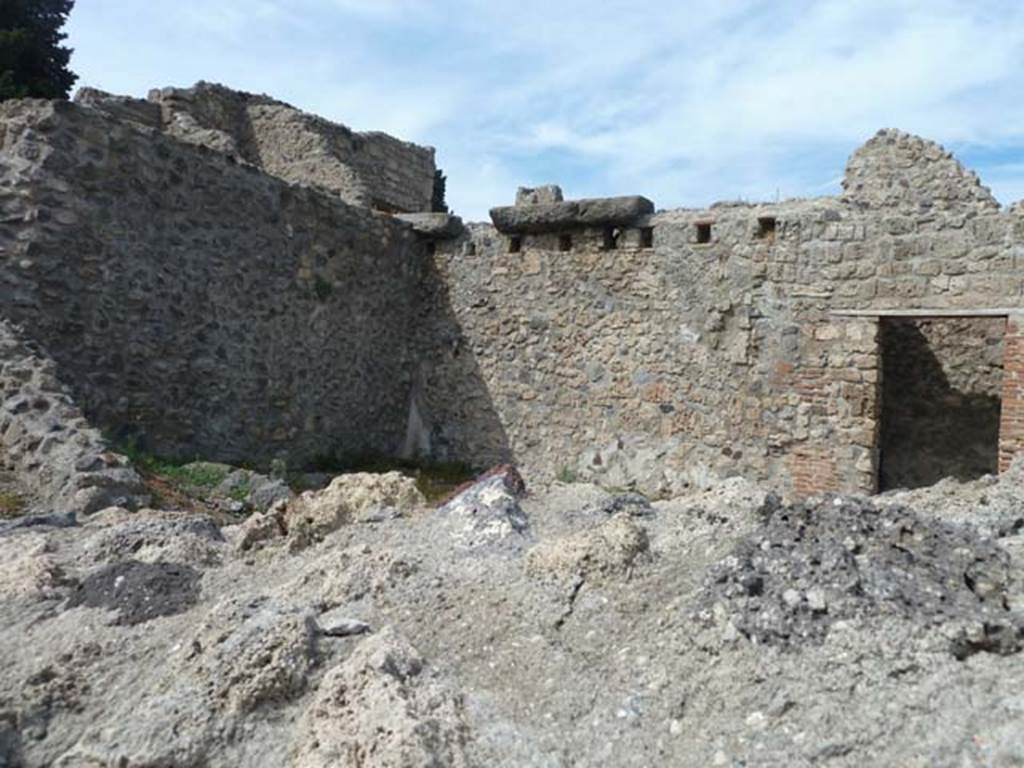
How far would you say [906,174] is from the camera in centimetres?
909

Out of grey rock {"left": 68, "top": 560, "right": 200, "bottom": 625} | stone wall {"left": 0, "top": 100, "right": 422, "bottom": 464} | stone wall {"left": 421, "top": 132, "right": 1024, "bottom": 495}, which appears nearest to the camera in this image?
grey rock {"left": 68, "top": 560, "right": 200, "bottom": 625}

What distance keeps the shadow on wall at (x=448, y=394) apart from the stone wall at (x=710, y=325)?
3 centimetres

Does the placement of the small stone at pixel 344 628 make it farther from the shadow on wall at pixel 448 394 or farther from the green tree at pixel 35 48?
the green tree at pixel 35 48

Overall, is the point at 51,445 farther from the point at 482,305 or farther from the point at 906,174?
the point at 906,174

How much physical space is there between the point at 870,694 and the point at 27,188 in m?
7.06

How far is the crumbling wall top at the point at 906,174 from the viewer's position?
881 centimetres

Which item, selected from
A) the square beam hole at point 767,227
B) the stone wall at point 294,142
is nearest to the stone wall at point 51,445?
the stone wall at point 294,142

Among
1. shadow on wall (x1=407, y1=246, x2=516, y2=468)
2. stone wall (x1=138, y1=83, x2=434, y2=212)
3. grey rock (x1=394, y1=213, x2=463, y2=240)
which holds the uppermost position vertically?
stone wall (x1=138, y1=83, x2=434, y2=212)

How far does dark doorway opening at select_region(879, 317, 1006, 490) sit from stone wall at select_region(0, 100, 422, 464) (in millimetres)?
5380

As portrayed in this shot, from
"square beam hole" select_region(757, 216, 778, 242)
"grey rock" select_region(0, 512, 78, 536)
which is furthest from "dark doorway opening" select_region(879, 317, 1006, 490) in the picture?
"grey rock" select_region(0, 512, 78, 536)

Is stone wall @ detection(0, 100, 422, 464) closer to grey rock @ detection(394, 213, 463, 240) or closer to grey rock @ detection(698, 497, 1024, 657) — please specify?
grey rock @ detection(394, 213, 463, 240)

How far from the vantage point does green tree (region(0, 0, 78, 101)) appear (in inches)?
761

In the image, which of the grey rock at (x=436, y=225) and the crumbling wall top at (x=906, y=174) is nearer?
the crumbling wall top at (x=906, y=174)

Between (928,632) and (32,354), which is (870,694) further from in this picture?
(32,354)
